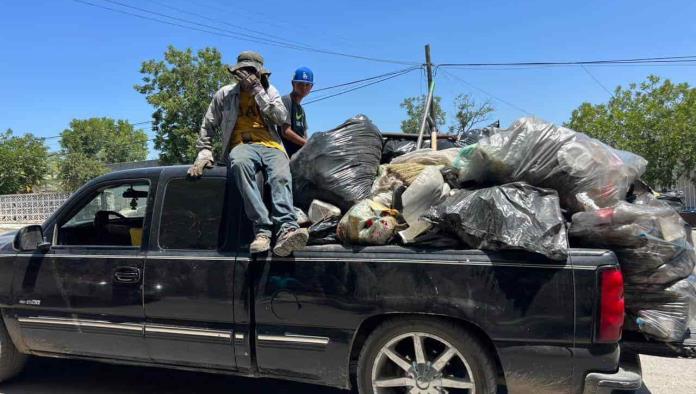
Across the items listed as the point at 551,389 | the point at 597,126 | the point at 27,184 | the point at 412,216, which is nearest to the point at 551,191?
the point at 412,216

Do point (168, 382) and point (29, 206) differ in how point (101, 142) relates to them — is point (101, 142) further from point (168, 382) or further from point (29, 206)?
point (168, 382)

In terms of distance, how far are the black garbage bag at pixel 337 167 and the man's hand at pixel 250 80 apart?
1.82ft

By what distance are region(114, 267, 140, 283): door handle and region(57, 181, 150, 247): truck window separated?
213mm

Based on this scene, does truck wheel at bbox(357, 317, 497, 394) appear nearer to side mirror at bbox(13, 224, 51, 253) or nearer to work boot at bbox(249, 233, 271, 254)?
work boot at bbox(249, 233, 271, 254)

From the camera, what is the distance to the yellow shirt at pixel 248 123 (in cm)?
→ 413

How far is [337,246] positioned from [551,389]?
4.63 ft

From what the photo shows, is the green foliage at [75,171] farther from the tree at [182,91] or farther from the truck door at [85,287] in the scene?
the truck door at [85,287]

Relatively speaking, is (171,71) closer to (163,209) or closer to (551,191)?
(163,209)

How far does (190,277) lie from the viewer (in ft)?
11.4

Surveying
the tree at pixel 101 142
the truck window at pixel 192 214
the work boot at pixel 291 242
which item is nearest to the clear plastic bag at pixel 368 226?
the work boot at pixel 291 242

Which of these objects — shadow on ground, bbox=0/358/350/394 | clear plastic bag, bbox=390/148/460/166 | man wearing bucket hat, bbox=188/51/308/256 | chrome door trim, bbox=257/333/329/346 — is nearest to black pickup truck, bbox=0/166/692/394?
chrome door trim, bbox=257/333/329/346

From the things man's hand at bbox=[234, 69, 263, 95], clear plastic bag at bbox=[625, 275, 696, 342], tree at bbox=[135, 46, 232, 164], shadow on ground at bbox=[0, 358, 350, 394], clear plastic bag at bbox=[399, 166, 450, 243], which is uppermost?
tree at bbox=[135, 46, 232, 164]

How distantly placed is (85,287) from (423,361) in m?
2.38

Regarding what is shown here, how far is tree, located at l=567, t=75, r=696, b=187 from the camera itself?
61.6ft
